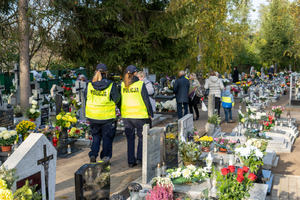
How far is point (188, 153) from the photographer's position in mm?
7160

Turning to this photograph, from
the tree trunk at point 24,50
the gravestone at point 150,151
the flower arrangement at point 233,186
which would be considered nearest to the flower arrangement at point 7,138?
the gravestone at point 150,151

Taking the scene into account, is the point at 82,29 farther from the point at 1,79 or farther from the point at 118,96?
the point at 118,96

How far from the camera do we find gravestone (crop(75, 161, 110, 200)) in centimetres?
457

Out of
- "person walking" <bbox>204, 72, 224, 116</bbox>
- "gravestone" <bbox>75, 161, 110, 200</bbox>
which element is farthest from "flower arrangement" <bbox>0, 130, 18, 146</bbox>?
"person walking" <bbox>204, 72, 224, 116</bbox>

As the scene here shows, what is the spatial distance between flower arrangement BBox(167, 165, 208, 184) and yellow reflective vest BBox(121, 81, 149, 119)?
4.50 ft

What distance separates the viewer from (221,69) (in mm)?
22484

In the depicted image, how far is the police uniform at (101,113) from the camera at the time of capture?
683cm

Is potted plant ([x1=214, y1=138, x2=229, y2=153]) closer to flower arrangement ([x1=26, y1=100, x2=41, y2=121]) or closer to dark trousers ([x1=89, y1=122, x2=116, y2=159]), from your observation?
dark trousers ([x1=89, y1=122, x2=116, y2=159])

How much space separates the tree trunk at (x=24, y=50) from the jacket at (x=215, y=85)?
6912 millimetres

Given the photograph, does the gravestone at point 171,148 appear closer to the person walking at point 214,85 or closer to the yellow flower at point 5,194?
the yellow flower at point 5,194

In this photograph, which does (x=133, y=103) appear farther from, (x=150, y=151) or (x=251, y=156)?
(x=251, y=156)

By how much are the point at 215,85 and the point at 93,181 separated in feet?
27.8

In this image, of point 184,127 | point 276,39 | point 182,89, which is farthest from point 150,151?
point 276,39

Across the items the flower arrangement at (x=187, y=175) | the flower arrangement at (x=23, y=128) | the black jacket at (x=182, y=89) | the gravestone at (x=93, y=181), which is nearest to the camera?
the gravestone at (x=93, y=181)
